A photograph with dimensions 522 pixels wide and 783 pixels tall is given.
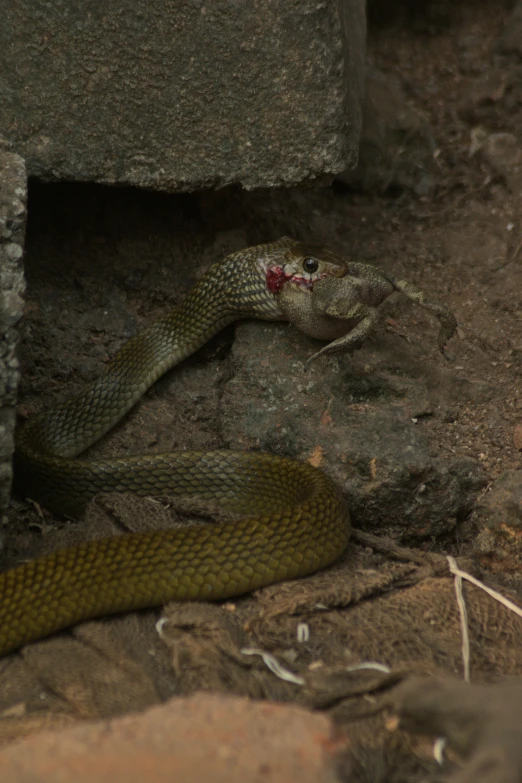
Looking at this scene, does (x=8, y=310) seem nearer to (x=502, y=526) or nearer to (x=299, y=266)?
(x=299, y=266)

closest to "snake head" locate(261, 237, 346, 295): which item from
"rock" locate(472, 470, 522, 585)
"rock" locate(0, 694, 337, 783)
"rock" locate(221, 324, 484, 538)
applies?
Answer: "rock" locate(221, 324, 484, 538)

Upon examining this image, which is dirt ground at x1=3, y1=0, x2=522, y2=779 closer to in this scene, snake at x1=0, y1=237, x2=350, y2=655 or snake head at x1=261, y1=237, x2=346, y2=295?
snake at x1=0, y1=237, x2=350, y2=655

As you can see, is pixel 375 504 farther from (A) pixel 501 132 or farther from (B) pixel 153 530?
(A) pixel 501 132

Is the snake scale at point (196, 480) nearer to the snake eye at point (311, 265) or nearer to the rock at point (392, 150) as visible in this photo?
the snake eye at point (311, 265)

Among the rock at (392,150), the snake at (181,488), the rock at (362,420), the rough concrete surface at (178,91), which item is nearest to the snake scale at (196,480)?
the snake at (181,488)

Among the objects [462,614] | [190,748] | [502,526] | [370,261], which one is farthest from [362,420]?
[190,748]

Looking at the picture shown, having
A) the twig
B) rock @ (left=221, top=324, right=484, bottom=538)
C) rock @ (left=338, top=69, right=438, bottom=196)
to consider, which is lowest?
the twig
